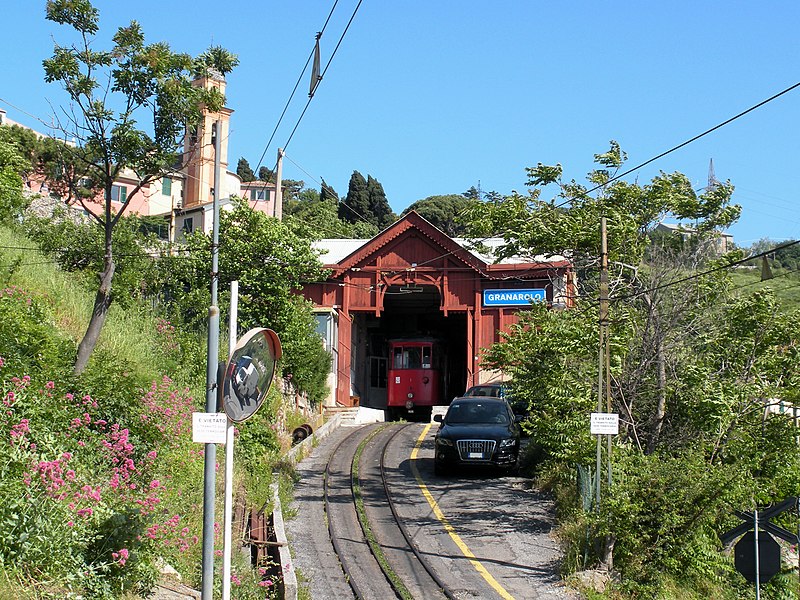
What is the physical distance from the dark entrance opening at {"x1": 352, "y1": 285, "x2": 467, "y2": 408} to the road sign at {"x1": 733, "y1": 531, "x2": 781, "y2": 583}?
21.6 m

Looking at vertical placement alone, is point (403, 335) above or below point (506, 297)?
below

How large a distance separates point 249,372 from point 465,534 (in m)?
8.17

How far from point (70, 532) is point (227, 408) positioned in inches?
90.8

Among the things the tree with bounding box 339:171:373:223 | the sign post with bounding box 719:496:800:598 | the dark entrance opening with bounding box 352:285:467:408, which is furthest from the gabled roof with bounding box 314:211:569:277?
the tree with bounding box 339:171:373:223

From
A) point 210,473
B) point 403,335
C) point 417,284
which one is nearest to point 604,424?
point 210,473

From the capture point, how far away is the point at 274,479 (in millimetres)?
17609

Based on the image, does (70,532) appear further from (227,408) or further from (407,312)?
(407,312)

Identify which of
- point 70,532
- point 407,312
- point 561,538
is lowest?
point 561,538

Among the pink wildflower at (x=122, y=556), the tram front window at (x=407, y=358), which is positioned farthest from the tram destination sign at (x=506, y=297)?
the pink wildflower at (x=122, y=556)

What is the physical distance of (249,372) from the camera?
8.38m

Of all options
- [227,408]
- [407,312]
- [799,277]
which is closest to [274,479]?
[227,408]

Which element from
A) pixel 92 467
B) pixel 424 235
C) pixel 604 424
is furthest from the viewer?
pixel 424 235

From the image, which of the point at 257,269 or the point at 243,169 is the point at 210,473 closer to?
the point at 257,269

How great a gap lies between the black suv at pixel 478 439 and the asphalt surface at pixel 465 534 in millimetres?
513
